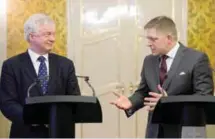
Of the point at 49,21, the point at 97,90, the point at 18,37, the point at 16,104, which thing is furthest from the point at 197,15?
the point at 16,104

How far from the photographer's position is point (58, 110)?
2.30m

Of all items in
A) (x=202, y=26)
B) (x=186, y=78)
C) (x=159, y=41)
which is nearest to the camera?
(x=186, y=78)

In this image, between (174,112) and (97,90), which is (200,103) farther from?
(97,90)

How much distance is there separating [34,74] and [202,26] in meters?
2.44

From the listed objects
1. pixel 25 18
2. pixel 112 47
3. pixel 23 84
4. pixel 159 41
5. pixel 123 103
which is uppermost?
pixel 25 18

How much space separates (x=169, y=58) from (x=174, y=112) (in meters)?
0.76

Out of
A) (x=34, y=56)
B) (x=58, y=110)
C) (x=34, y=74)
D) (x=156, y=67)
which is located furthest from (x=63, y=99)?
(x=156, y=67)

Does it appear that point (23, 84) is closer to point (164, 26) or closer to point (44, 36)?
point (44, 36)

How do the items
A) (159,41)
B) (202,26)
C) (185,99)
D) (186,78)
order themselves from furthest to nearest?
(202,26) < (159,41) < (186,78) < (185,99)

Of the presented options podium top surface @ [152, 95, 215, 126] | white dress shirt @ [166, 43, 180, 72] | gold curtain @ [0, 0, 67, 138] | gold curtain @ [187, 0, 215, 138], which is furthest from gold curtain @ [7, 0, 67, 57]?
podium top surface @ [152, 95, 215, 126]

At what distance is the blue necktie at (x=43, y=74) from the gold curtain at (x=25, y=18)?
191 cm

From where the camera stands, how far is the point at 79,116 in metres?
2.46

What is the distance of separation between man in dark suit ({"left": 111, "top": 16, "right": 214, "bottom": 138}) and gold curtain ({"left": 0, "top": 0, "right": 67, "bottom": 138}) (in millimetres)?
1942

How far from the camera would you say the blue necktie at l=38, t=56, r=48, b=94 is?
292cm
